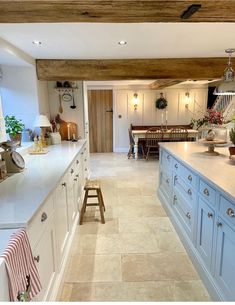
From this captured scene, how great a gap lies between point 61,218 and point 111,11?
5.53 feet

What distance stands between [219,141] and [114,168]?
3.21 metres

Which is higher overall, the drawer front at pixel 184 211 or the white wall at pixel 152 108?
the white wall at pixel 152 108

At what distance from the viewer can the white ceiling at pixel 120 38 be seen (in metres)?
2.14

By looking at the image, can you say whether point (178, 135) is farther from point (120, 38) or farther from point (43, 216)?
point (43, 216)

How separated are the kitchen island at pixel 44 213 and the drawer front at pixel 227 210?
4.04 feet

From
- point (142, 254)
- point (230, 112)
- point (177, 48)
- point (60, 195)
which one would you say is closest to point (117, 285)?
point (142, 254)

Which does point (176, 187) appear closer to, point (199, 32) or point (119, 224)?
point (119, 224)

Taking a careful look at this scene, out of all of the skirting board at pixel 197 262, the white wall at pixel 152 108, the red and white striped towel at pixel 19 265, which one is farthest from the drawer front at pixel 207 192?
the white wall at pixel 152 108

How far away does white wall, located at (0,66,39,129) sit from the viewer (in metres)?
3.38

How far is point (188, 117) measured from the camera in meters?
7.69

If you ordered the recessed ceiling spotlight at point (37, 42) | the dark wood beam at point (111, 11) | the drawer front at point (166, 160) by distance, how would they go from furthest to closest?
the drawer front at point (166, 160), the recessed ceiling spotlight at point (37, 42), the dark wood beam at point (111, 11)

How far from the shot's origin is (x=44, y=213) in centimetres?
160

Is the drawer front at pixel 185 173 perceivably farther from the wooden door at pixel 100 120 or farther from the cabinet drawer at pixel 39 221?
the wooden door at pixel 100 120

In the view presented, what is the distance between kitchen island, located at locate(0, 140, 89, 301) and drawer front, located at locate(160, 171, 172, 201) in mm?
1411
